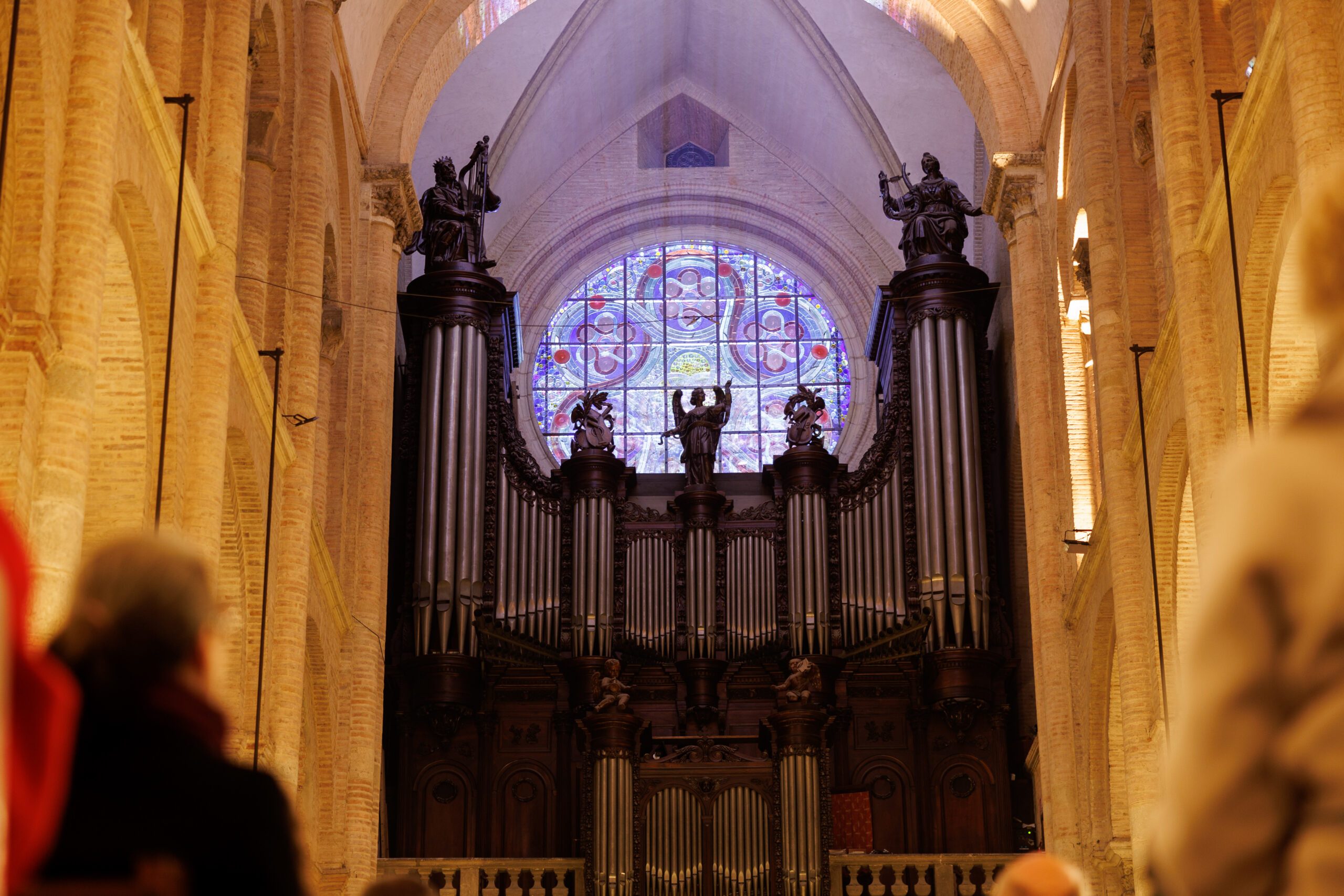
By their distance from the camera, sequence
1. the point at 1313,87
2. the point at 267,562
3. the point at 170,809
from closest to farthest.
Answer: the point at 170,809, the point at 1313,87, the point at 267,562

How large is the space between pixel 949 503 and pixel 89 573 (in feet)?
59.6

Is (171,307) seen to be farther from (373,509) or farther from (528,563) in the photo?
(528,563)

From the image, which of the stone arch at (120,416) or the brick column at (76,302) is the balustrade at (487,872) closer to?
the stone arch at (120,416)

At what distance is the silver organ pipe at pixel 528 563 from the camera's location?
65.8 ft

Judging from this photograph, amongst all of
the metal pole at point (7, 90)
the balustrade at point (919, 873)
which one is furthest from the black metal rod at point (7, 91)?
the balustrade at point (919, 873)

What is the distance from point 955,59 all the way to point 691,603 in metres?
6.06

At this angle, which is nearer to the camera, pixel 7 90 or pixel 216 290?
pixel 7 90

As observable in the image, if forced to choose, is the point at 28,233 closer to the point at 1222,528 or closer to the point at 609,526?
the point at 1222,528

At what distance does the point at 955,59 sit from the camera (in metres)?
20.2

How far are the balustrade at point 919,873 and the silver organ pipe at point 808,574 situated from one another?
2.95 m

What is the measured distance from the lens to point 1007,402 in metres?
21.4

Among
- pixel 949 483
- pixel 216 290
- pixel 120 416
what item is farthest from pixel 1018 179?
pixel 120 416

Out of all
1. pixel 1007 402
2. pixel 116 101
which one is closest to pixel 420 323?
pixel 1007 402

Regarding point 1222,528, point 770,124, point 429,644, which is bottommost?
point 1222,528
